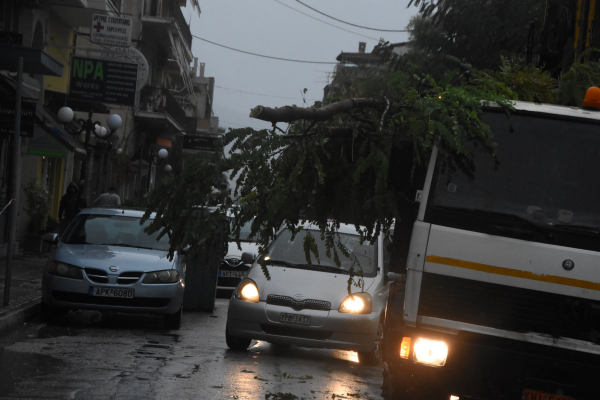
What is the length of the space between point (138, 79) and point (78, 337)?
13833 millimetres

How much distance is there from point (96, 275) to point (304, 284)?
2.88m

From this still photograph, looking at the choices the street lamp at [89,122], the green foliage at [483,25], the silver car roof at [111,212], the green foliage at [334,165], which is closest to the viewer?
the green foliage at [334,165]

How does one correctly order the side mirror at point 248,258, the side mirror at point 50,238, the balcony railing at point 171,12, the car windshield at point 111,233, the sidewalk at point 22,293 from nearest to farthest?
the sidewalk at point 22,293, the side mirror at point 248,258, the side mirror at point 50,238, the car windshield at point 111,233, the balcony railing at point 171,12

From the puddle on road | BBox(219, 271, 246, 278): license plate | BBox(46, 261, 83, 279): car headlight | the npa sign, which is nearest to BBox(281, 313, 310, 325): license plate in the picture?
the puddle on road

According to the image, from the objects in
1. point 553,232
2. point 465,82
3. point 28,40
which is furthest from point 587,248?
point 28,40

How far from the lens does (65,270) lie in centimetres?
1093

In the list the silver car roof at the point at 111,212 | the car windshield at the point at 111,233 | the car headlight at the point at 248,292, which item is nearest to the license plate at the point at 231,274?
the silver car roof at the point at 111,212

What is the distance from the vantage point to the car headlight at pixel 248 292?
377 inches

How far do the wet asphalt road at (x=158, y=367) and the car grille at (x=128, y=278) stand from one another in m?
0.59

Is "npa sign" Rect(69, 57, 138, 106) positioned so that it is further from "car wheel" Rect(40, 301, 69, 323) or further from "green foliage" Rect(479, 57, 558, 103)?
"green foliage" Rect(479, 57, 558, 103)

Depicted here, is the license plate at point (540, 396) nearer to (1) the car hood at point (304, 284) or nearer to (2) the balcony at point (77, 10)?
(1) the car hood at point (304, 284)

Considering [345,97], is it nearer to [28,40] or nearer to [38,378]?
[38,378]

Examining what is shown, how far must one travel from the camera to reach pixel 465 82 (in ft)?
22.0

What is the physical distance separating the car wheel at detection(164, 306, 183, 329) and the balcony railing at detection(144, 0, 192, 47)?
1084 inches
